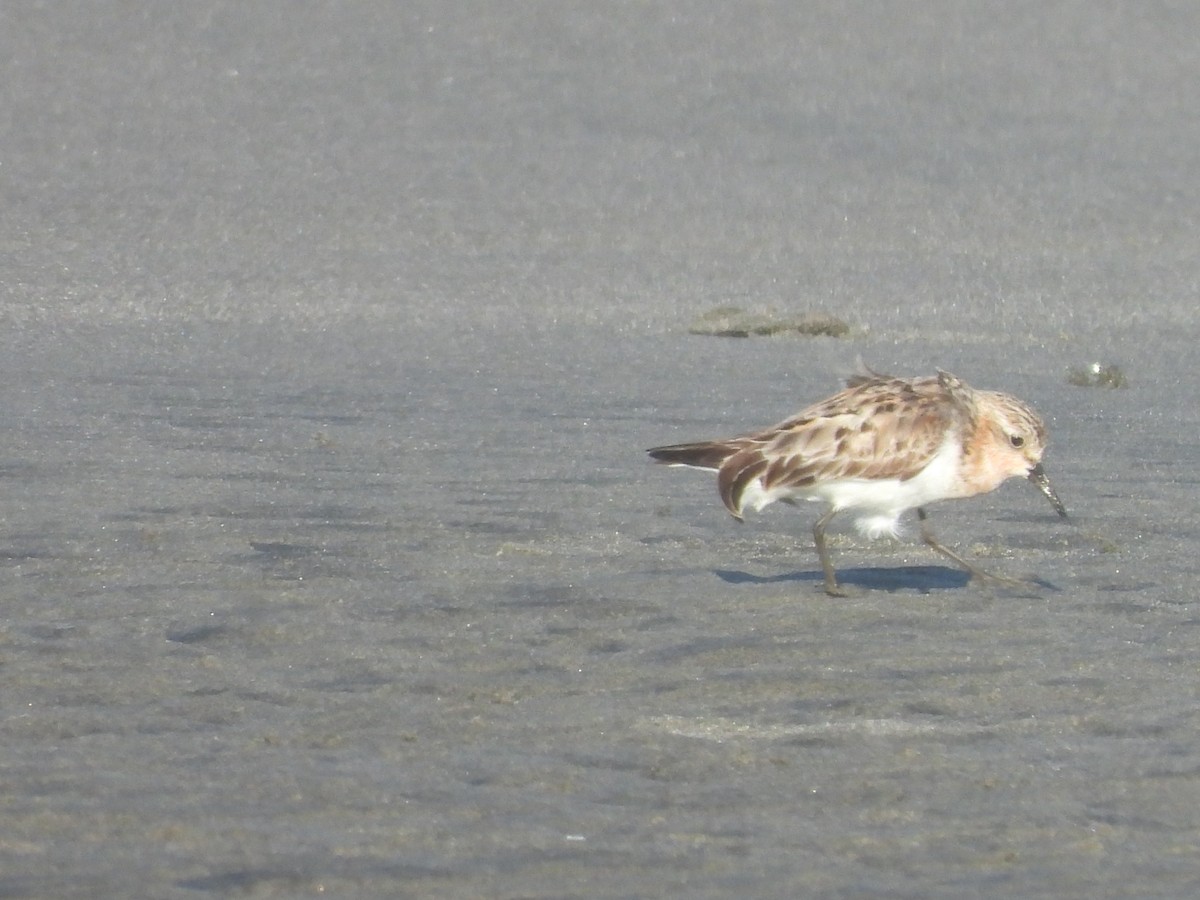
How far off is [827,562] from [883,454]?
0.40m

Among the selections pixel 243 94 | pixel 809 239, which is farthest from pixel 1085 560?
pixel 243 94

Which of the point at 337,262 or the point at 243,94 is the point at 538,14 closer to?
the point at 243,94

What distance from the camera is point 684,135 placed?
16.0 m

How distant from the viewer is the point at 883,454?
7.27 m

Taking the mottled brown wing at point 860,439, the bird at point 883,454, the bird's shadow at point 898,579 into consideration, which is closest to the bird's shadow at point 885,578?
the bird's shadow at point 898,579

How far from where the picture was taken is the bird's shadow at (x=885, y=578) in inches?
292

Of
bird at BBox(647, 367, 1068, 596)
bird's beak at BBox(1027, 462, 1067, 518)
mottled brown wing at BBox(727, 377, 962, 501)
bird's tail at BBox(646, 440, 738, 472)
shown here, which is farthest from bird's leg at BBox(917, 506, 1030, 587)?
bird's tail at BBox(646, 440, 738, 472)

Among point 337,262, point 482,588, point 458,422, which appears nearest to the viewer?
point 482,588

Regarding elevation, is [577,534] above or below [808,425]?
below

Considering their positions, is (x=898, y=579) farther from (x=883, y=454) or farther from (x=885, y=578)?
(x=883, y=454)

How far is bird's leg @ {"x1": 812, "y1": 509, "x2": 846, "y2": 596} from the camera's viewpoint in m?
7.12

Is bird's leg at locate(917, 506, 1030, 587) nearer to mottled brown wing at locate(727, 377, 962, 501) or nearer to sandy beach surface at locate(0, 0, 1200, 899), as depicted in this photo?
sandy beach surface at locate(0, 0, 1200, 899)

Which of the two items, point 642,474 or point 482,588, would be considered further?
point 642,474

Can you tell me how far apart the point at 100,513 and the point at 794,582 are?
2.45 metres
